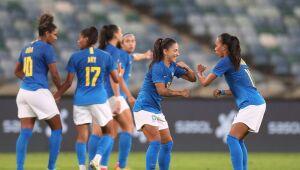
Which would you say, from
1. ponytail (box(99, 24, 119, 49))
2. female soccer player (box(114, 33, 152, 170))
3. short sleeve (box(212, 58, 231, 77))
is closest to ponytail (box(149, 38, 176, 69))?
short sleeve (box(212, 58, 231, 77))

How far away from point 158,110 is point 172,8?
1419 cm

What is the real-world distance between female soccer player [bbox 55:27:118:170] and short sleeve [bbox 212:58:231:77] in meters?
1.82

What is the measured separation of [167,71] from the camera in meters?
11.0

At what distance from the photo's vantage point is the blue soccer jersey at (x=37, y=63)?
11.5 m

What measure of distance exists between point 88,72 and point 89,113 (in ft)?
2.04

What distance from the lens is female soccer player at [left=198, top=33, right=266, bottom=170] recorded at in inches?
432

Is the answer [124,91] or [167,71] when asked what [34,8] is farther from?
[167,71]

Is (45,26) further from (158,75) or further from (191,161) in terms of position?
(191,161)

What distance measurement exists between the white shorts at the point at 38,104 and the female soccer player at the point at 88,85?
27 centimetres

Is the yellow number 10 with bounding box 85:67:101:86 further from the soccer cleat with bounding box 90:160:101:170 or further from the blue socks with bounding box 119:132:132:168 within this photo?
the blue socks with bounding box 119:132:132:168

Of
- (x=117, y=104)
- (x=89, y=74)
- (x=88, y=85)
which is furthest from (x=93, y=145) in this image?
(x=89, y=74)

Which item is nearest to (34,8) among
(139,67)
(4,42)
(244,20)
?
(4,42)

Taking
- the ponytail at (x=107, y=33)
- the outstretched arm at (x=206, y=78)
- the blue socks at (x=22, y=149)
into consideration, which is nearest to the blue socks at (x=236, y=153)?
the outstretched arm at (x=206, y=78)

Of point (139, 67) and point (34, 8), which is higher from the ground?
point (34, 8)
